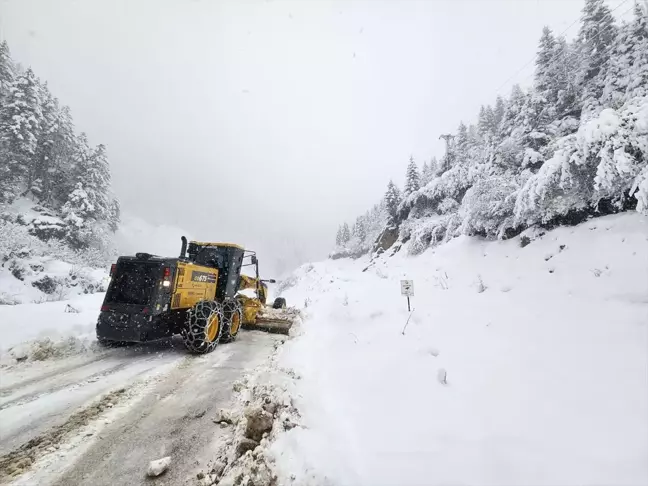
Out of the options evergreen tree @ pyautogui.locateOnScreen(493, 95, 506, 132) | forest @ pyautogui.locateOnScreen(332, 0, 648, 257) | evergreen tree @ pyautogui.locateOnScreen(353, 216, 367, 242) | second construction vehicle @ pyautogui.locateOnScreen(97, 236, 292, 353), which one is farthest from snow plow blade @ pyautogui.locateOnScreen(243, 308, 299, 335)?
evergreen tree @ pyautogui.locateOnScreen(353, 216, 367, 242)

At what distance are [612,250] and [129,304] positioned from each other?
12064 mm

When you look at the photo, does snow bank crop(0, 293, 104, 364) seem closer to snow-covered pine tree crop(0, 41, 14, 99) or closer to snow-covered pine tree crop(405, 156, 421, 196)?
snow-covered pine tree crop(0, 41, 14, 99)

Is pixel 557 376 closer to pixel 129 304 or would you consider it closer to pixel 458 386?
pixel 458 386

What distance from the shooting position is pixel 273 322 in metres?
10.9

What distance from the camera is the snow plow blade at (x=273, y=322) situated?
10781mm

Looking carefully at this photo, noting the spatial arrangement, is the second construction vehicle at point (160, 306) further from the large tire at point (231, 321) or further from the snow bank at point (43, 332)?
the snow bank at point (43, 332)

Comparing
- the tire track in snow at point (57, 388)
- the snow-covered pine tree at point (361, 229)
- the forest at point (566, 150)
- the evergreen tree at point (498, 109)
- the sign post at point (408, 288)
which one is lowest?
the tire track in snow at point (57, 388)

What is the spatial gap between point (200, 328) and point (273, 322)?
3.99 meters

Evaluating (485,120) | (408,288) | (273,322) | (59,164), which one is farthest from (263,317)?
(485,120)

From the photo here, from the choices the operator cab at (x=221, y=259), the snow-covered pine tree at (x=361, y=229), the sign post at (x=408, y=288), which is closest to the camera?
the sign post at (x=408, y=288)

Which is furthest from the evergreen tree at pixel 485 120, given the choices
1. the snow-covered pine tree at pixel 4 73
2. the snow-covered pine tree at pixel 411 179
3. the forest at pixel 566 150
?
the snow-covered pine tree at pixel 4 73

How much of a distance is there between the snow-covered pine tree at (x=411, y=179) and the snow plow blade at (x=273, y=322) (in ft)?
104

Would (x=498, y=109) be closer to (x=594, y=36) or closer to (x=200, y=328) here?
(x=594, y=36)

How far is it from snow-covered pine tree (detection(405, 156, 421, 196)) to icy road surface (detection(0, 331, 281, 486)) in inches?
1431
